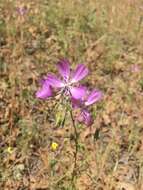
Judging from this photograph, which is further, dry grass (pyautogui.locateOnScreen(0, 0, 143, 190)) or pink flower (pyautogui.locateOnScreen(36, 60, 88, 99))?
dry grass (pyautogui.locateOnScreen(0, 0, 143, 190))

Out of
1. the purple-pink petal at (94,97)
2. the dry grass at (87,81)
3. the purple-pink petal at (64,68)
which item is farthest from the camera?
the dry grass at (87,81)

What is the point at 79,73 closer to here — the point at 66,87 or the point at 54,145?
the point at 66,87

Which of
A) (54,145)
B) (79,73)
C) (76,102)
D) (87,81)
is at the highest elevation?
(87,81)

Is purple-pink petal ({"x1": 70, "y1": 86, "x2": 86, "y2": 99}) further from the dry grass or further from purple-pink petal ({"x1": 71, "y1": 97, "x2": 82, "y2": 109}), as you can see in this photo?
the dry grass

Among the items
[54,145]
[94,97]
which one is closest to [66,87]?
[94,97]

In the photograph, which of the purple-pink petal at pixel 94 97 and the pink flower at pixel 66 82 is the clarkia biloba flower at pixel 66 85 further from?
the purple-pink petal at pixel 94 97

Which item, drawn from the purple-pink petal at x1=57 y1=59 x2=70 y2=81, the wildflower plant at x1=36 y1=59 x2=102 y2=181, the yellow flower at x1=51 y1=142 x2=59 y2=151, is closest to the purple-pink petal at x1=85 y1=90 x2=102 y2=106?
the wildflower plant at x1=36 y1=59 x2=102 y2=181

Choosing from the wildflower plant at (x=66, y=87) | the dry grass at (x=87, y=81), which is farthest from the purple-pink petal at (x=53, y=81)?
the dry grass at (x=87, y=81)
